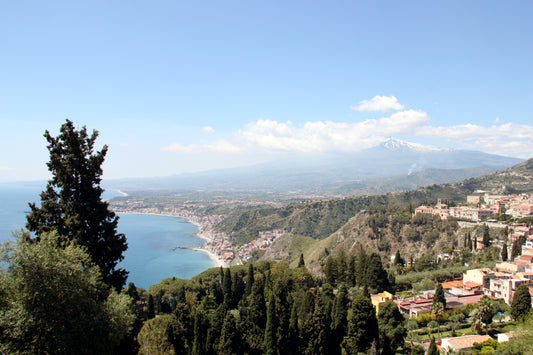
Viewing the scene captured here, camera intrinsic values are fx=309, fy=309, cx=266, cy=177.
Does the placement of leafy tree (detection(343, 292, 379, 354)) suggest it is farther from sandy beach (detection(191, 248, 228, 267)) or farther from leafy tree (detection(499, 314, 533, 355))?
sandy beach (detection(191, 248, 228, 267))

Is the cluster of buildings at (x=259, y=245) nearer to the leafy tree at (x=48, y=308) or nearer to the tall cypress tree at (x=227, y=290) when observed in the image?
the tall cypress tree at (x=227, y=290)

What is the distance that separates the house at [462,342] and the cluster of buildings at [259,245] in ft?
180

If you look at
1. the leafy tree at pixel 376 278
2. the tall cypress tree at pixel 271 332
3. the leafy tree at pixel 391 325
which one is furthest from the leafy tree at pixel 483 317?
the tall cypress tree at pixel 271 332

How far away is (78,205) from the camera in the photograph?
7.87m

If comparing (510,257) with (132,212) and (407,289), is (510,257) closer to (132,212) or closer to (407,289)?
(407,289)

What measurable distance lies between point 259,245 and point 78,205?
228 ft

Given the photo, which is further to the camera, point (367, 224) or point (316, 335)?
point (367, 224)

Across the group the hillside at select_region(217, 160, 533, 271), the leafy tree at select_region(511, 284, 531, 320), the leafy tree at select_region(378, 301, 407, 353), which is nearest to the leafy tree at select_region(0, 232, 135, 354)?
the leafy tree at select_region(378, 301, 407, 353)

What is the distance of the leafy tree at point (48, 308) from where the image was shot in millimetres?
4984

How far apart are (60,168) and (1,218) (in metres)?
101

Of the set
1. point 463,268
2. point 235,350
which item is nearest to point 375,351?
point 235,350

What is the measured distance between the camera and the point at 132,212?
451 ft

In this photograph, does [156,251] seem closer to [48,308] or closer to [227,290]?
[227,290]

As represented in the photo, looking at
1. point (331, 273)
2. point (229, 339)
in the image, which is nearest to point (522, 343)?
point (229, 339)
